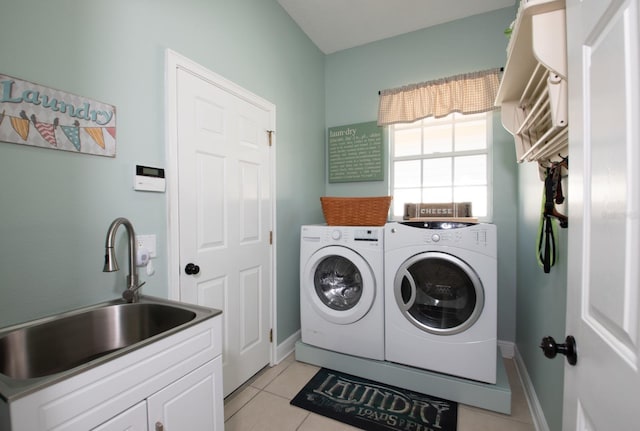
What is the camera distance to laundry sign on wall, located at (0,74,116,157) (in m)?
0.97

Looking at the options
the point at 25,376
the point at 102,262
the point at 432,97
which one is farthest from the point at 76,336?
the point at 432,97

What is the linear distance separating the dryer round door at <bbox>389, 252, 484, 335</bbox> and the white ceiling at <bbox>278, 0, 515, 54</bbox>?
2.16 metres

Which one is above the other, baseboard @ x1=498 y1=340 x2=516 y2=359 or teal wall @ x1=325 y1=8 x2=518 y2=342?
teal wall @ x1=325 y1=8 x2=518 y2=342

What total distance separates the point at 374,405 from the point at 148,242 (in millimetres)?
1680

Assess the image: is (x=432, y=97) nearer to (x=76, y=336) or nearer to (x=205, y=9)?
(x=205, y=9)

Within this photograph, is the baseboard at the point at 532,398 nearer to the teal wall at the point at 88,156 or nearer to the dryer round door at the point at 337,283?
the dryer round door at the point at 337,283

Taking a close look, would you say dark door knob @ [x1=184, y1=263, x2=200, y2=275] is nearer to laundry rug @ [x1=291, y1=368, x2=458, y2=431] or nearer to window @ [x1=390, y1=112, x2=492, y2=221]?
laundry rug @ [x1=291, y1=368, x2=458, y2=431]

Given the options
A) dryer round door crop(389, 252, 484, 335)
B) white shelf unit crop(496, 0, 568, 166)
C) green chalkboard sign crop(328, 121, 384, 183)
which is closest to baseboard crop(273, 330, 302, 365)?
dryer round door crop(389, 252, 484, 335)

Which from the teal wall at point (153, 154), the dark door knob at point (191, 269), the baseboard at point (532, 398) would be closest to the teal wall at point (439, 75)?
the teal wall at point (153, 154)

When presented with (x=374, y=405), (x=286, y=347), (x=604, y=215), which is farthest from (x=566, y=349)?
(x=286, y=347)

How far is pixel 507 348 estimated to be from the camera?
2.46 meters

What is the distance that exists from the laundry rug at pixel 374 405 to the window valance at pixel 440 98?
2.30m

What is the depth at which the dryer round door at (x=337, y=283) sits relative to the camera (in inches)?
82.6

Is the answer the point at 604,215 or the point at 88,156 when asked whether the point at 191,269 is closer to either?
the point at 88,156
